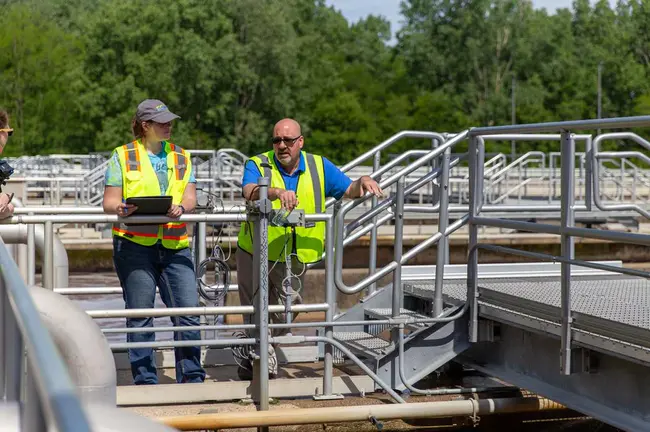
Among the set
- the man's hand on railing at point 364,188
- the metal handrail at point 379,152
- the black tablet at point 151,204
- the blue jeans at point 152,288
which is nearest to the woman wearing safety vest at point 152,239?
the blue jeans at point 152,288

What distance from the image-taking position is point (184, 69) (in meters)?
65.8

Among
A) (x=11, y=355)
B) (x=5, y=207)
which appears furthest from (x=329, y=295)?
(x=11, y=355)

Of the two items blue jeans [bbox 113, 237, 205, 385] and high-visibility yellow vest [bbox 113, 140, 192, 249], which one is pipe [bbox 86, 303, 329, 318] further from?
high-visibility yellow vest [bbox 113, 140, 192, 249]

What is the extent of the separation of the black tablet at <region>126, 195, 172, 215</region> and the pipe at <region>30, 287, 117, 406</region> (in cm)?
235

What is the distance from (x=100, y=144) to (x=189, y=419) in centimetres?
6109

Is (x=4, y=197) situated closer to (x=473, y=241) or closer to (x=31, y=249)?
(x=31, y=249)

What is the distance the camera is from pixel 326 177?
24.2 ft

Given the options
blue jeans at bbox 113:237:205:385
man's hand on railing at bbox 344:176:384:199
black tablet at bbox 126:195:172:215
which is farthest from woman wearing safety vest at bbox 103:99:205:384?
man's hand on railing at bbox 344:176:384:199

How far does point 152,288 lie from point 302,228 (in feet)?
3.34

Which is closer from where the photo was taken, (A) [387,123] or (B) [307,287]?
(B) [307,287]

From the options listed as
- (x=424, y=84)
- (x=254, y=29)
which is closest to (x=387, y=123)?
(x=424, y=84)

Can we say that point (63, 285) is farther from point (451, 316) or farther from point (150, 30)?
point (150, 30)

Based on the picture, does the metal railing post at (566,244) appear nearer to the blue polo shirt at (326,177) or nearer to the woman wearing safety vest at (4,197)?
the blue polo shirt at (326,177)

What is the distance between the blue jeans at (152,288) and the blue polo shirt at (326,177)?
0.64m
